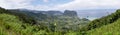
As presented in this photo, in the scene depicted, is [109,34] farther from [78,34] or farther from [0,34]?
[0,34]

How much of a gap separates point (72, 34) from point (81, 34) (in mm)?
691

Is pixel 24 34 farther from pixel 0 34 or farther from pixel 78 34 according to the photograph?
pixel 0 34

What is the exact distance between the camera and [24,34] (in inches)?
776

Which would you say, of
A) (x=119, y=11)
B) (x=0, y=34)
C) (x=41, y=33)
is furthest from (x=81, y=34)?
(x=119, y=11)

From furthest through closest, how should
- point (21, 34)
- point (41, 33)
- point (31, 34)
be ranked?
point (41, 33)
point (31, 34)
point (21, 34)

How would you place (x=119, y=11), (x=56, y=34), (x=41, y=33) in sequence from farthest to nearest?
(x=119, y=11)
(x=56, y=34)
(x=41, y=33)

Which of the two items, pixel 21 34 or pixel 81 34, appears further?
pixel 81 34

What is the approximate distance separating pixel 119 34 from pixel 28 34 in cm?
652

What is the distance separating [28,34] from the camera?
20.2 meters

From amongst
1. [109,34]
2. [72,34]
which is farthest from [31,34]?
[109,34]

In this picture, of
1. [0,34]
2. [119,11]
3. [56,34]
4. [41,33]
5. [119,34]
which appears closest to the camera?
[0,34]

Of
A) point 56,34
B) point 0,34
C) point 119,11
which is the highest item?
point 0,34

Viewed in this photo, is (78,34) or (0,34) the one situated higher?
(0,34)

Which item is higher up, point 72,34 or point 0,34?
point 0,34
